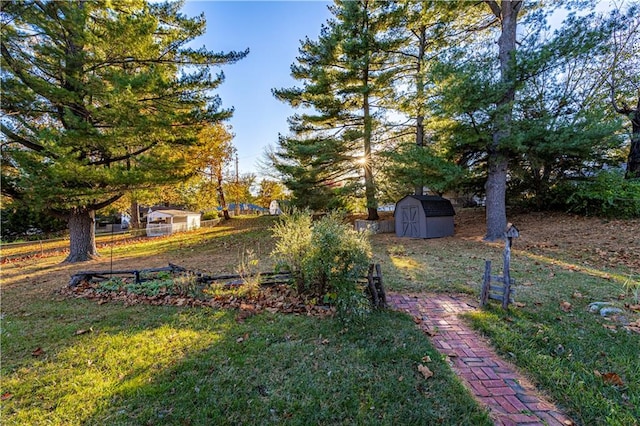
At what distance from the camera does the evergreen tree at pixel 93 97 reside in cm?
692

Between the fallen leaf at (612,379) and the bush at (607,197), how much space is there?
9904 millimetres

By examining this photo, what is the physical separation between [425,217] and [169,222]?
17460 millimetres

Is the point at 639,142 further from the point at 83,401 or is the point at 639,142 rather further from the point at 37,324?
the point at 37,324

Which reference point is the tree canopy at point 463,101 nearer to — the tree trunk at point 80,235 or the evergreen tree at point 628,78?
the evergreen tree at point 628,78

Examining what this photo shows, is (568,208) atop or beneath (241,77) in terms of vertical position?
beneath

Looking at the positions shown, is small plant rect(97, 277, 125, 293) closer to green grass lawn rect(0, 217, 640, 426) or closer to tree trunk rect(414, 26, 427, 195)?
green grass lawn rect(0, 217, 640, 426)

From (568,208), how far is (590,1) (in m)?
6.77

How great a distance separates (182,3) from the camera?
869cm

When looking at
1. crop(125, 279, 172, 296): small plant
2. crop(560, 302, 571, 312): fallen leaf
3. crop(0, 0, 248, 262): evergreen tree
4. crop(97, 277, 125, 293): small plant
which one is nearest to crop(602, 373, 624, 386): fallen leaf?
crop(560, 302, 571, 312): fallen leaf

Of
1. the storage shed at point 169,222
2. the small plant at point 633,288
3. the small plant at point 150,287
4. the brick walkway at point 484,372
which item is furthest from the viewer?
the storage shed at point 169,222

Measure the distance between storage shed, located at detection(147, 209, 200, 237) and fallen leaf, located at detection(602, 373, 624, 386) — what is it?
20195mm

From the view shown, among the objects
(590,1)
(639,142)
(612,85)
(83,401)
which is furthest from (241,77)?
(639,142)

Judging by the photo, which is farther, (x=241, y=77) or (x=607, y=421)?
(x=241, y=77)

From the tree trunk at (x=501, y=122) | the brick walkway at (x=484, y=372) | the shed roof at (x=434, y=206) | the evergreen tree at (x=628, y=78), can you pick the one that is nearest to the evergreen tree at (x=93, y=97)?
the shed roof at (x=434, y=206)
